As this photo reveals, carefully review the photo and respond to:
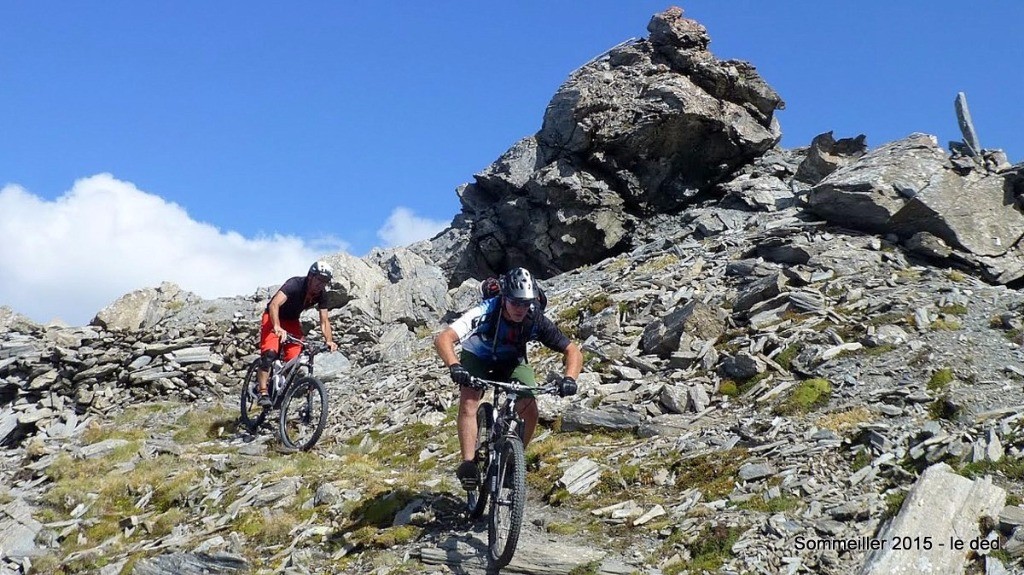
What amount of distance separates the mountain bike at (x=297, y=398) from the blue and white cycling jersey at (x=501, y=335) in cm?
525

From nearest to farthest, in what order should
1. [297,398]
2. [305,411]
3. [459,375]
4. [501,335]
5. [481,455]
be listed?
[459,375]
[481,455]
[501,335]
[305,411]
[297,398]

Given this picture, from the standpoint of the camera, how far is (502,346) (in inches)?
375

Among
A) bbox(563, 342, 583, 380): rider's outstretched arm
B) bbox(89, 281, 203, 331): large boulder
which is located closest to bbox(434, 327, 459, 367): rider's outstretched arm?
bbox(563, 342, 583, 380): rider's outstretched arm

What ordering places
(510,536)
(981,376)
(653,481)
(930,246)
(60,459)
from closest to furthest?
1. (510,536)
2. (653,481)
3. (981,376)
4. (60,459)
5. (930,246)

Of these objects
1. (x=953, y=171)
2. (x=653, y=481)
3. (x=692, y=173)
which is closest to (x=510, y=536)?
(x=653, y=481)

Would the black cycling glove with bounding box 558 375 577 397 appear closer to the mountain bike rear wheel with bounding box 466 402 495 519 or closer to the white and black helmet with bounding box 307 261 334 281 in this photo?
the mountain bike rear wheel with bounding box 466 402 495 519

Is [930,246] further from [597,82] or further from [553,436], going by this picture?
[597,82]

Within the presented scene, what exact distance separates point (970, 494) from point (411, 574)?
6.06m

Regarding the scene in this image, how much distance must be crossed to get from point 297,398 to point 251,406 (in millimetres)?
3429

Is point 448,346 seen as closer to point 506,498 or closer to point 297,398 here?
point 506,498

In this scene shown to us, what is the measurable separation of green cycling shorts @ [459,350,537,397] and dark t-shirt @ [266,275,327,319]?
686 cm

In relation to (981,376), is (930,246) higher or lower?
higher

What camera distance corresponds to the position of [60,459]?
14.9m

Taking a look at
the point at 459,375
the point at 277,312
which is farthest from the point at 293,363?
the point at 459,375
